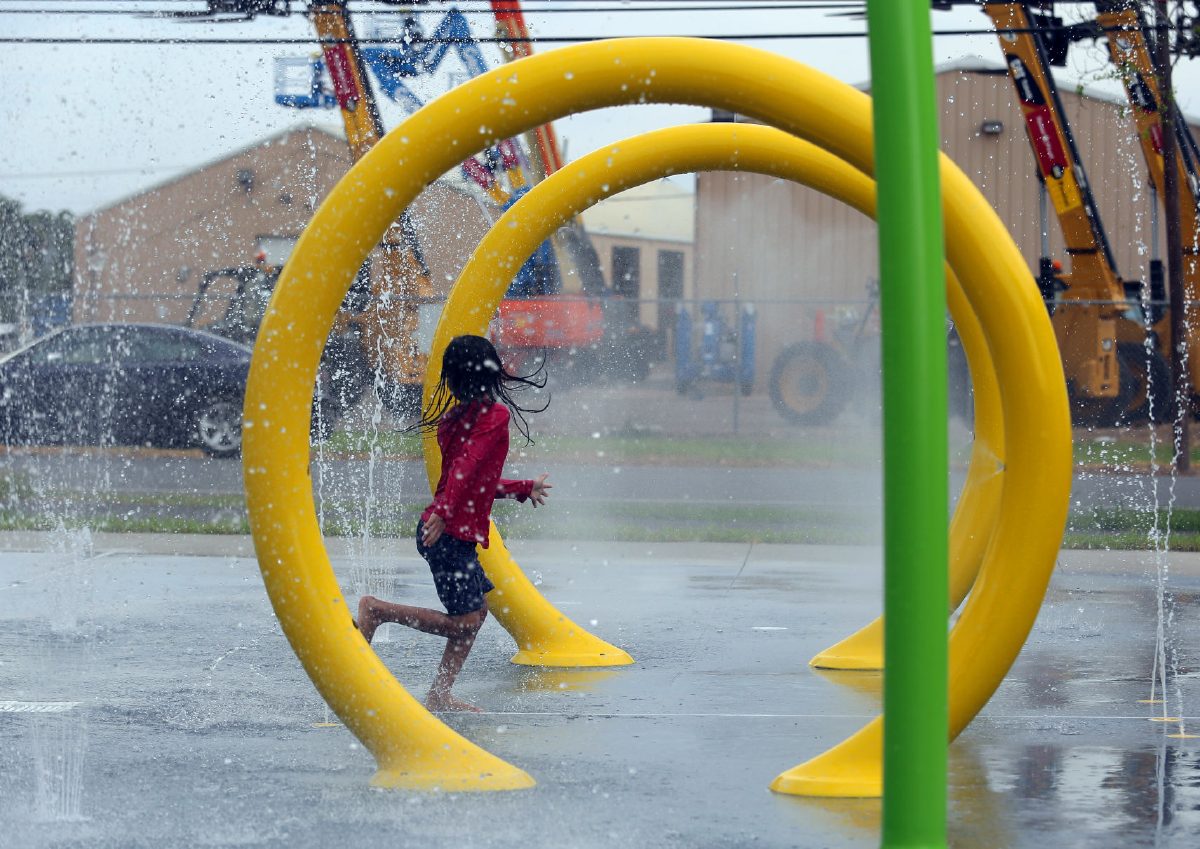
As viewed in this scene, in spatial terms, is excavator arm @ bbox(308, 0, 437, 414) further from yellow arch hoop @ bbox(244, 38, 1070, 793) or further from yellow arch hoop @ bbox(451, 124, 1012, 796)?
yellow arch hoop @ bbox(244, 38, 1070, 793)

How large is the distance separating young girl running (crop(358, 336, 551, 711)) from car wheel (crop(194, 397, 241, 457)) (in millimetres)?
12324

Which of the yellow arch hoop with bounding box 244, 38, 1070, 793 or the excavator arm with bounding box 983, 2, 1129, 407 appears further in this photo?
the excavator arm with bounding box 983, 2, 1129, 407

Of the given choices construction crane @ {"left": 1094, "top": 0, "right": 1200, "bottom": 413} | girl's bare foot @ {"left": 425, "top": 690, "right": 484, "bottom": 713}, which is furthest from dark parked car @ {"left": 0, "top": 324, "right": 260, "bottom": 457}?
girl's bare foot @ {"left": 425, "top": 690, "right": 484, "bottom": 713}

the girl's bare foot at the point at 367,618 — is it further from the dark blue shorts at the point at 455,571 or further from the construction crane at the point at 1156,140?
the construction crane at the point at 1156,140

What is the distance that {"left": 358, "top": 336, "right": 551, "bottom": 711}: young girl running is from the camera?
19.1 feet

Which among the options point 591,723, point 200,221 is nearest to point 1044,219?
point 591,723

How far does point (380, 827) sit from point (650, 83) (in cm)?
228

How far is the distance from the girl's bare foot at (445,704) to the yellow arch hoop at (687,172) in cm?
103

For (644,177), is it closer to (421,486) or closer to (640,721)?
(640,721)

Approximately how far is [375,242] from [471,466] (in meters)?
1.06

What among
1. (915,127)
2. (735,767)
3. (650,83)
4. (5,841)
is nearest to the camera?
(915,127)

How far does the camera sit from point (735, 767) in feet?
17.8

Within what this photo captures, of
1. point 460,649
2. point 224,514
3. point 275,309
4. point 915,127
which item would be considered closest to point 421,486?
point 224,514

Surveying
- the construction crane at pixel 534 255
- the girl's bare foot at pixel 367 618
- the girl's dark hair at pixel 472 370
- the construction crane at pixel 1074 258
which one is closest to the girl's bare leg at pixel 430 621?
the girl's bare foot at pixel 367 618
